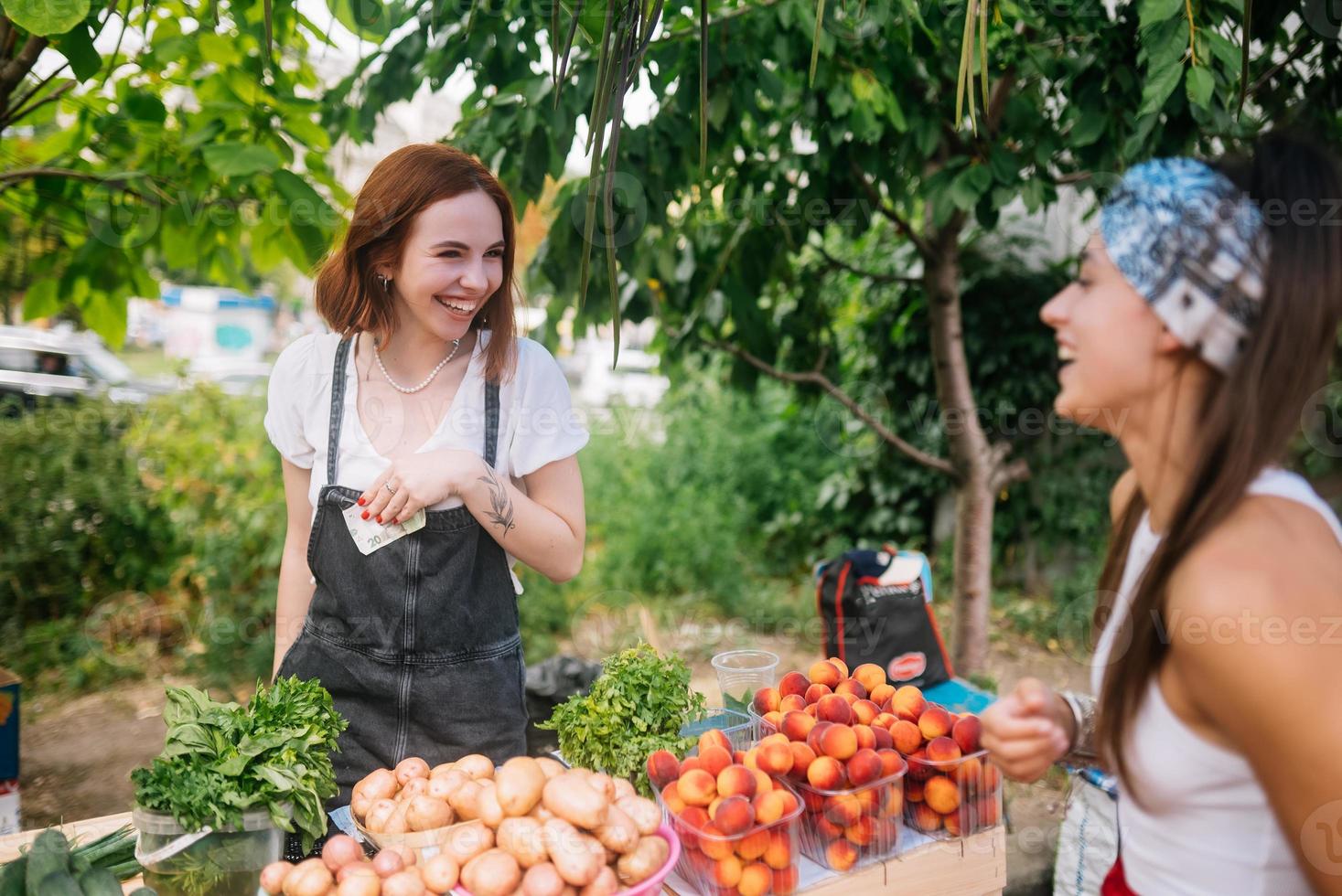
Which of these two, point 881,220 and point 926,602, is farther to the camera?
point 881,220

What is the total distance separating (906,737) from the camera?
1.49 meters

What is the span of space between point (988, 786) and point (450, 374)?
1.29m

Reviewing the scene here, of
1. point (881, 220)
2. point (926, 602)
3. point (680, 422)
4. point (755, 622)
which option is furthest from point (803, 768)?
point (680, 422)

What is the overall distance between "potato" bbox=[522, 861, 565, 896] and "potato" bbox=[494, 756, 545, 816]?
4.4 inches

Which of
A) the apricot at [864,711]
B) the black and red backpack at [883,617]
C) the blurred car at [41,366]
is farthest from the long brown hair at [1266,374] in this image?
the blurred car at [41,366]

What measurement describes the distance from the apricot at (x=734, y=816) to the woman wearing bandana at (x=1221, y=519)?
351 millimetres

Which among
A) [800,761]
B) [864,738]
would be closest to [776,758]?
[800,761]

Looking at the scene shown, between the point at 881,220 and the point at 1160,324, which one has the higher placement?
the point at 881,220

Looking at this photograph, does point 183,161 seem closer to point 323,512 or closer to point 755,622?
point 323,512

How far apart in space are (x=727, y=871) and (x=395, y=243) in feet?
4.32

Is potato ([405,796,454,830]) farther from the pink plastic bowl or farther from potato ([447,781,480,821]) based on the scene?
the pink plastic bowl

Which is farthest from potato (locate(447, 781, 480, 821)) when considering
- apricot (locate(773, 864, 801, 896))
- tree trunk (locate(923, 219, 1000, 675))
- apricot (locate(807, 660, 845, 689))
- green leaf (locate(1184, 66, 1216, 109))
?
tree trunk (locate(923, 219, 1000, 675))

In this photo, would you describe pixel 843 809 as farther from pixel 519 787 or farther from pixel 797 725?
pixel 519 787

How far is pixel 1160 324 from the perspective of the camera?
1.04m
